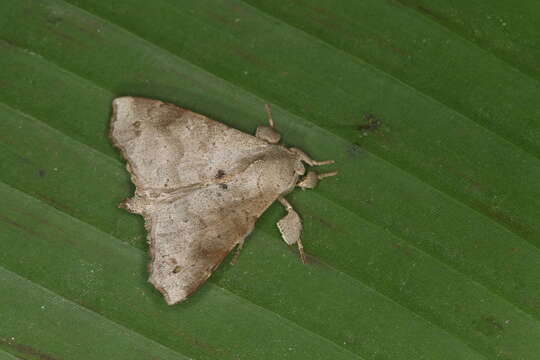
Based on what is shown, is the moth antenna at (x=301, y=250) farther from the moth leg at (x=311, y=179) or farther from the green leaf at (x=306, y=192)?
the moth leg at (x=311, y=179)

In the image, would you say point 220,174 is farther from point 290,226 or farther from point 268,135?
point 290,226

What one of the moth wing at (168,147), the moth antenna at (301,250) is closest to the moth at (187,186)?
the moth wing at (168,147)

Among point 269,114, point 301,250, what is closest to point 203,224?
point 301,250

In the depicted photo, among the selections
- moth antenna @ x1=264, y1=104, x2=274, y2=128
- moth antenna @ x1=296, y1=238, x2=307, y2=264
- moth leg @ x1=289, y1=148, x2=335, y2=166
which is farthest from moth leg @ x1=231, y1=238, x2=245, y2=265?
moth antenna @ x1=264, y1=104, x2=274, y2=128

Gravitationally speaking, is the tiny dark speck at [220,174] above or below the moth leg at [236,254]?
above

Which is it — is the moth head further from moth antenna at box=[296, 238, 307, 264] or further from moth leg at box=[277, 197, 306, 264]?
moth antenna at box=[296, 238, 307, 264]
